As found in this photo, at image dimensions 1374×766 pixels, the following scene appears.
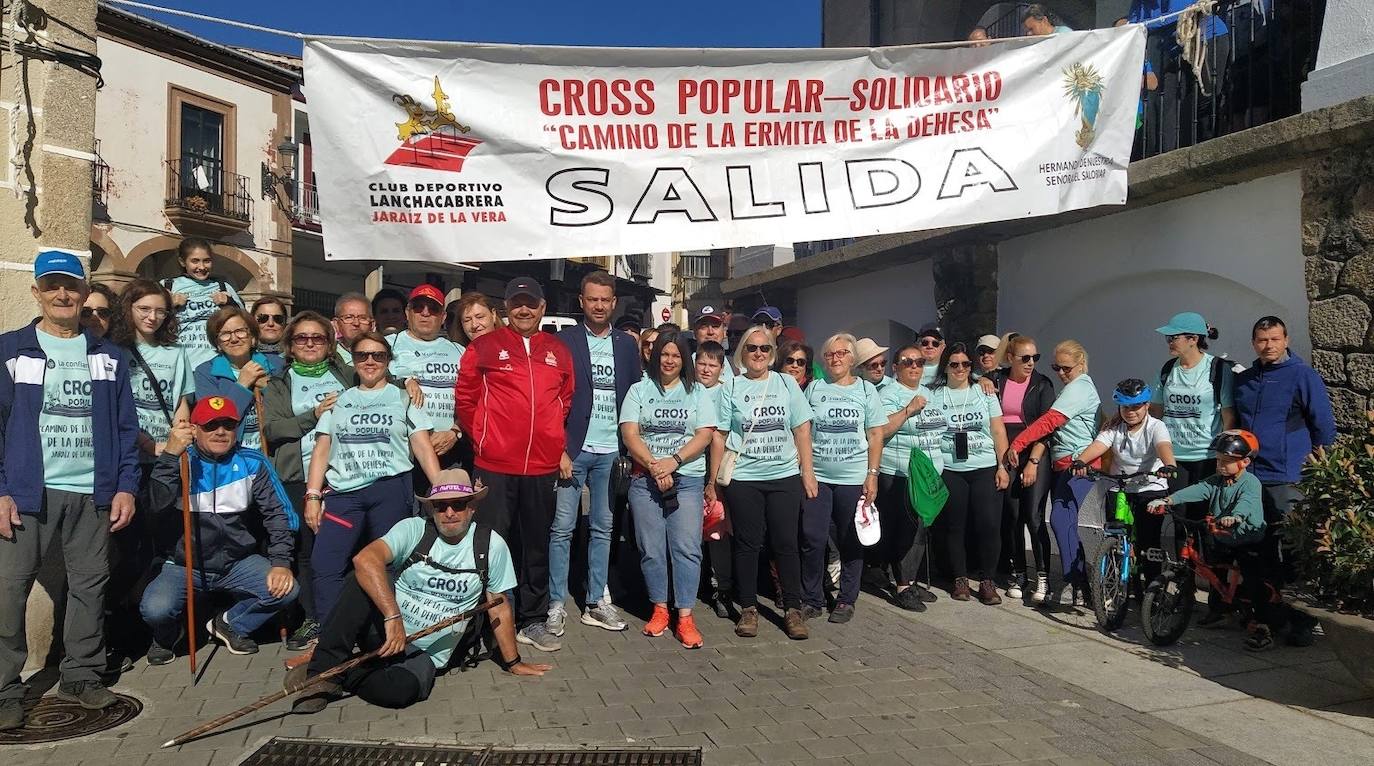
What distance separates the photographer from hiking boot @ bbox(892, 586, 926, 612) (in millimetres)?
6137

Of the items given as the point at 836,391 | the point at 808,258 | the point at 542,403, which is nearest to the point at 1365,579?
the point at 836,391

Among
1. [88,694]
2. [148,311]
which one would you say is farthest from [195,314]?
[88,694]

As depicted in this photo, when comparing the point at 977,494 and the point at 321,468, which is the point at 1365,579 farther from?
the point at 321,468

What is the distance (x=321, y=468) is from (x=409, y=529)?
87 cm

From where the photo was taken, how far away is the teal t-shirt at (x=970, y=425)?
6348mm

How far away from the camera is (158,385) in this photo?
4965 mm

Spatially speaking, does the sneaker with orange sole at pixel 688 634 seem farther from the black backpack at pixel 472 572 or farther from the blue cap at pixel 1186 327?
the blue cap at pixel 1186 327

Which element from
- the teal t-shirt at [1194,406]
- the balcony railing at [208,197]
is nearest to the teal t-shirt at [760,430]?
the teal t-shirt at [1194,406]

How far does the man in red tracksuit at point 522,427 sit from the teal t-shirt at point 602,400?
Answer: 0.31 m

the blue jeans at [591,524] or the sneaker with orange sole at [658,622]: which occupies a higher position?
the blue jeans at [591,524]

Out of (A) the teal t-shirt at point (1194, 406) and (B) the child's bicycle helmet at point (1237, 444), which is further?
(A) the teal t-shirt at point (1194, 406)

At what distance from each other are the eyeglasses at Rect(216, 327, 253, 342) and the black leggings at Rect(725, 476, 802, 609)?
2975 millimetres

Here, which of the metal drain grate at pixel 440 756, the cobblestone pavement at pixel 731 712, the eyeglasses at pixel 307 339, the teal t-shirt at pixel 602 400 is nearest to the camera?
the metal drain grate at pixel 440 756

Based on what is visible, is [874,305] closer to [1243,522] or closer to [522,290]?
[1243,522]
